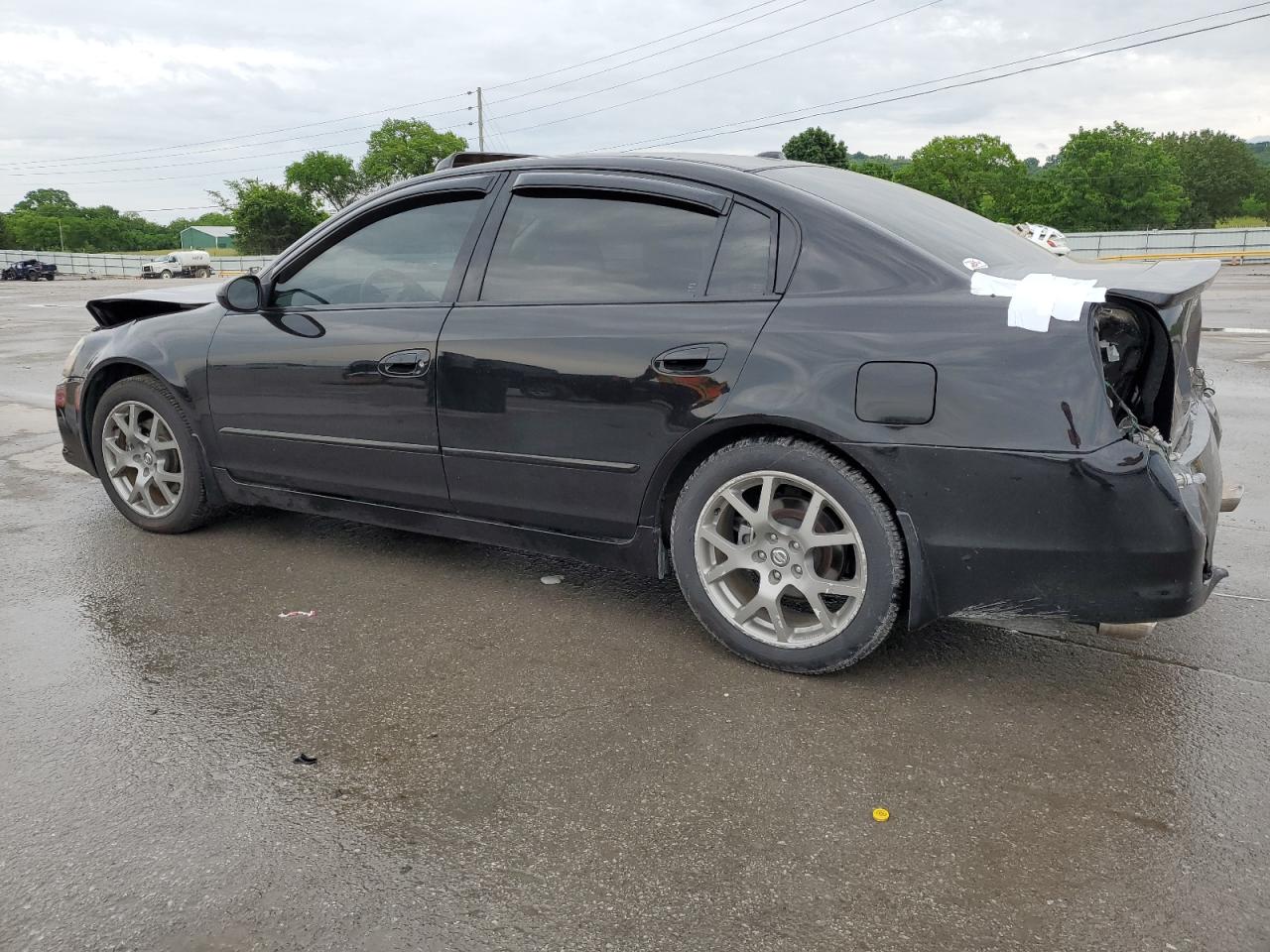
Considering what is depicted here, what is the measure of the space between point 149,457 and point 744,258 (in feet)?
10.1

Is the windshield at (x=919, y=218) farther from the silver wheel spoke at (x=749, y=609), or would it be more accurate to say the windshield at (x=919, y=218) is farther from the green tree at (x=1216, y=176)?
the green tree at (x=1216, y=176)

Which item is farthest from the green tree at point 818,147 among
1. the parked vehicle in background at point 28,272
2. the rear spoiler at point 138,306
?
the rear spoiler at point 138,306

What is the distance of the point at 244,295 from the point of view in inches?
169

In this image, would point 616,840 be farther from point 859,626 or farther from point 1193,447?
point 1193,447

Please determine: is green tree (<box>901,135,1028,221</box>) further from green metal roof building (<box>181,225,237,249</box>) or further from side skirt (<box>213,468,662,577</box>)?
side skirt (<box>213,468,662,577</box>)

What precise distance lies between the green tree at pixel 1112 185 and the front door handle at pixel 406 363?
8673 cm

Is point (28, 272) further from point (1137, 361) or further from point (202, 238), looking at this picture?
point (202, 238)

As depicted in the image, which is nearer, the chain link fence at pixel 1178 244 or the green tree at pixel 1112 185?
the chain link fence at pixel 1178 244

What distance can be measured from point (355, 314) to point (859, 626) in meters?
2.31

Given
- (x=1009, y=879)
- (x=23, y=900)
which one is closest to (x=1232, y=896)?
(x=1009, y=879)

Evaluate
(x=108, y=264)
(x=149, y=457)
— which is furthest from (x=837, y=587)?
(x=108, y=264)

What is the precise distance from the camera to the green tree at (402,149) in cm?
10844

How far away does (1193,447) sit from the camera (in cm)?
298

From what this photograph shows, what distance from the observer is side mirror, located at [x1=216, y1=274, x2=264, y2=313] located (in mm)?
4285
